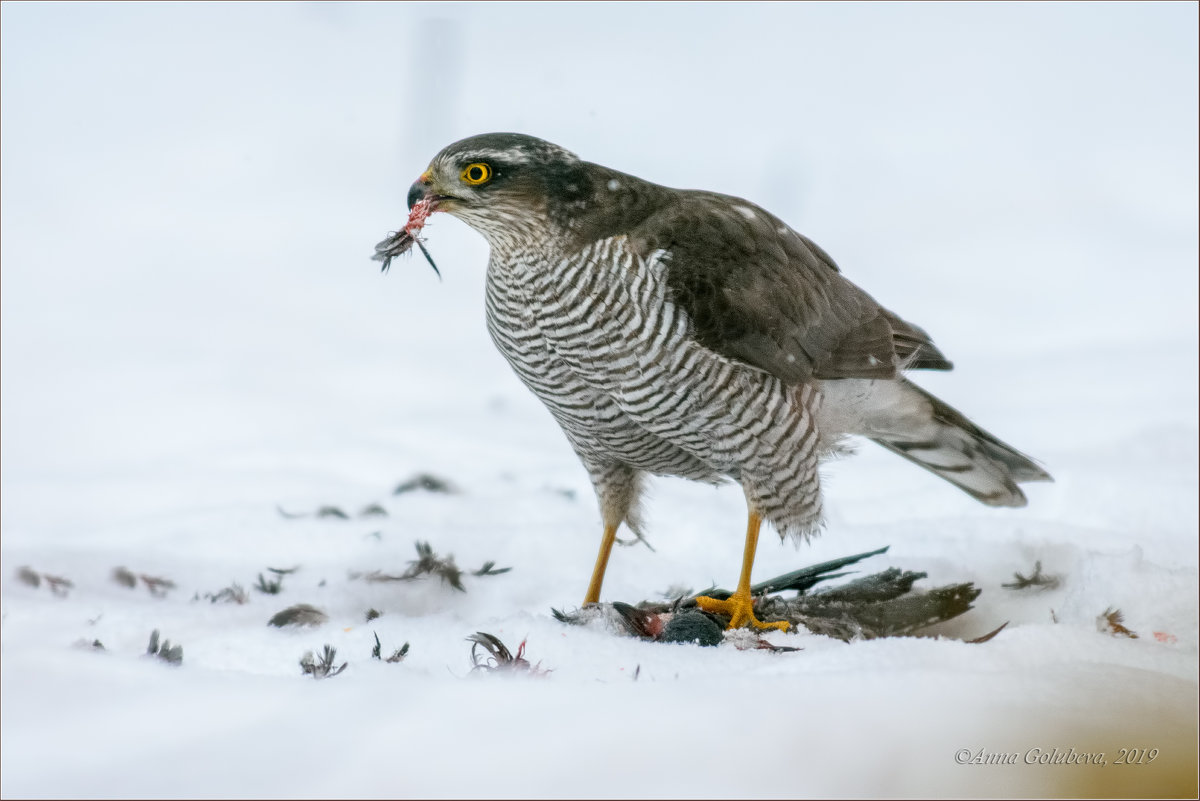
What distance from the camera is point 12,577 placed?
4324 millimetres

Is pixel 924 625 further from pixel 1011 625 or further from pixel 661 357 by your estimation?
pixel 661 357

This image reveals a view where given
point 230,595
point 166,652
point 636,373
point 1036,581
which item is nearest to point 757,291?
point 636,373

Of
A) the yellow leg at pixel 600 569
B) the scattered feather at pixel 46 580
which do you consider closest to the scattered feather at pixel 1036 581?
the yellow leg at pixel 600 569

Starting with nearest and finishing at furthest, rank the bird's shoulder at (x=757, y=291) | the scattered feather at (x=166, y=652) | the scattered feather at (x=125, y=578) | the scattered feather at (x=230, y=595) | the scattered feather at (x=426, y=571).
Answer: the scattered feather at (x=166, y=652), the bird's shoulder at (x=757, y=291), the scattered feather at (x=230, y=595), the scattered feather at (x=125, y=578), the scattered feather at (x=426, y=571)

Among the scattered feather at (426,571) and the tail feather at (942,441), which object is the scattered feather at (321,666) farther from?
the tail feather at (942,441)

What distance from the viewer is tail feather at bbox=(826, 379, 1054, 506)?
457 centimetres

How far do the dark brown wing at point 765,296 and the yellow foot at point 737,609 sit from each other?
2.45 ft

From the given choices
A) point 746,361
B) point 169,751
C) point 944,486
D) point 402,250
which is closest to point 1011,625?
point 746,361

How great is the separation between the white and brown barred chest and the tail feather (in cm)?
61

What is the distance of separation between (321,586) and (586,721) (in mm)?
2582

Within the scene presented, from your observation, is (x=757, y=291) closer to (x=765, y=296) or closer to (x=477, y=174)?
(x=765, y=296)

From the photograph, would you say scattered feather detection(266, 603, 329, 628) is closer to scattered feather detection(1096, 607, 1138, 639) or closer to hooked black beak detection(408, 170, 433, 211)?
hooked black beak detection(408, 170, 433, 211)

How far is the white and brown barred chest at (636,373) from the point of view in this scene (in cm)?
369

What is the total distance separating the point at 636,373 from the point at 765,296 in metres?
0.55
